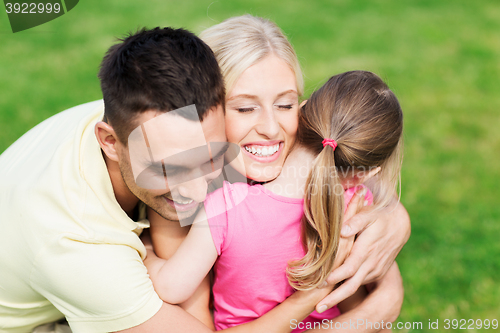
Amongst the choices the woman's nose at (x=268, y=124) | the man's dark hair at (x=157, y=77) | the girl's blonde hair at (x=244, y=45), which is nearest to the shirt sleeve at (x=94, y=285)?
the man's dark hair at (x=157, y=77)

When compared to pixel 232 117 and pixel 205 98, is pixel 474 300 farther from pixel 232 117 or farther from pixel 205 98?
pixel 205 98

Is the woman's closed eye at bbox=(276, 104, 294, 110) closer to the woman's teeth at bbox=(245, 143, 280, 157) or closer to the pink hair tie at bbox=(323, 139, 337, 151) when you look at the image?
the woman's teeth at bbox=(245, 143, 280, 157)

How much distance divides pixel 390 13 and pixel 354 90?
7.54 meters

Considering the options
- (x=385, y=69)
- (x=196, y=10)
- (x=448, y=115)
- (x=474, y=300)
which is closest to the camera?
(x=474, y=300)

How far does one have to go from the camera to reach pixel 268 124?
2277mm

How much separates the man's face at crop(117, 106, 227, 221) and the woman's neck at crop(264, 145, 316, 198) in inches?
11.9

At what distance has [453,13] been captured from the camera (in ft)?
29.6

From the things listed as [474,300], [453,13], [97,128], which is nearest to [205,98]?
[97,128]

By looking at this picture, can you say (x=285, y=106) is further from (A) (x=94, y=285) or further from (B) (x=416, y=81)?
(B) (x=416, y=81)

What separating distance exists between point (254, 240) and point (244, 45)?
947 mm

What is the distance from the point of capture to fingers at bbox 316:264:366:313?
227 cm

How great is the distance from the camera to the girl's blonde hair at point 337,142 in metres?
2.09

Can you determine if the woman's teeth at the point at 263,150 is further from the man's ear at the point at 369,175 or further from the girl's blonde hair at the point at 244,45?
the man's ear at the point at 369,175

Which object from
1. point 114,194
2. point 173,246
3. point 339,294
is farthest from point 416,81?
point 114,194
